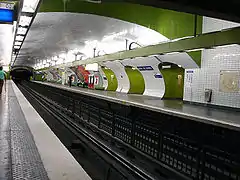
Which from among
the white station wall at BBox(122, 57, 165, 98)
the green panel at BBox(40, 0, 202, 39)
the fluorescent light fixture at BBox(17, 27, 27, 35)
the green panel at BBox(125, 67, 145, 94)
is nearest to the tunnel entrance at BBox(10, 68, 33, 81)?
the green panel at BBox(125, 67, 145, 94)

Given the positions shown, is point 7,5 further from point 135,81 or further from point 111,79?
point 111,79

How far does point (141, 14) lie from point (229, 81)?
252 cm

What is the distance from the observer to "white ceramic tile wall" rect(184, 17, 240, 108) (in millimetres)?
5406

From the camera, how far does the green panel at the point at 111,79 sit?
12.9 m

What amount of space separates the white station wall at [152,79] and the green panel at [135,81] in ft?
2.53

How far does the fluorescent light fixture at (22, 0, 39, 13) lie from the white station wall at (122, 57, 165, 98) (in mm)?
3629

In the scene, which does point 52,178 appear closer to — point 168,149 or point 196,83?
point 168,149

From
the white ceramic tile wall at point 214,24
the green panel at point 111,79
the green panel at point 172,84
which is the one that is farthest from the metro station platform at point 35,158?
the green panel at point 111,79

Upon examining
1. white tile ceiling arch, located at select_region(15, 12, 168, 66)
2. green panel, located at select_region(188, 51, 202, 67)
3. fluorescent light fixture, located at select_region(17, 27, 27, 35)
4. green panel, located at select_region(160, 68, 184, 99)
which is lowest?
green panel, located at select_region(160, 68, 184, 99)

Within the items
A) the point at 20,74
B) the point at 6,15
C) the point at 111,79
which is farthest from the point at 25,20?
the point at 20,74

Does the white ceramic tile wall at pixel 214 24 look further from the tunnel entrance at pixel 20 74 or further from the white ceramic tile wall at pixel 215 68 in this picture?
the tunnel entrance at pixel 20 74

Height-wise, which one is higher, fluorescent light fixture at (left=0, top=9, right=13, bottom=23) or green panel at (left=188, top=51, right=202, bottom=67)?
fluorescent light fixture at (left=0, top=9, right=13, bottom=23)

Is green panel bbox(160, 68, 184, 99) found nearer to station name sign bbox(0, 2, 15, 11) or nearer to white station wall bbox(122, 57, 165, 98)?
white station wall bbox(122, 57, 165, 98)

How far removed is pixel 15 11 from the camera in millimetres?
5328
